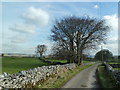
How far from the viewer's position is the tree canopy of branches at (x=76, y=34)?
29.1 meters

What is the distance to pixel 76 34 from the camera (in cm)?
2989

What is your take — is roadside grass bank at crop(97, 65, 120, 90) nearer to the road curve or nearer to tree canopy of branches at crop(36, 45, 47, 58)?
the road curve

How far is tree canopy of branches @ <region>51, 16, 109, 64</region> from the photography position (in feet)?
95.3

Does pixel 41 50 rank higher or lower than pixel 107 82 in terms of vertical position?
higher

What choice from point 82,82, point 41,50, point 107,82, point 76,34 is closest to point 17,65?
point 76,34

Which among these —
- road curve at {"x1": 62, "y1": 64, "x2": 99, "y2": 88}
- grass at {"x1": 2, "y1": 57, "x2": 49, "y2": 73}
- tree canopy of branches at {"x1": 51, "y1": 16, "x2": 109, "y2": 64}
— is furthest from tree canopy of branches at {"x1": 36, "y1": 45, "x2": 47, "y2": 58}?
road curve at {"x1": 62, "y1": 64, "x2": 99, "y2": 88}

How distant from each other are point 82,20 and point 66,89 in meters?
23.0

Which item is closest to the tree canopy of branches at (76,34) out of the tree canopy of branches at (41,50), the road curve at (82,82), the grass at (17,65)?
the grass at (17,65)

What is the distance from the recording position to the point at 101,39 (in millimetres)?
29953

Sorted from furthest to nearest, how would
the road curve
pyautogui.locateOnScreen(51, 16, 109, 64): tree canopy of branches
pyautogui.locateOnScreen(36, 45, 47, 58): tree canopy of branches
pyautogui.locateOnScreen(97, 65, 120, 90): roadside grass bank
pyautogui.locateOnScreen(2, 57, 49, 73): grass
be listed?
pyautogui.locateOnScreen(36, 45, 47, 58): tree canopy of branches, pyautogui.locateOnScreen(51, 16, 109, 64): tree canopy of branches, pyautogui.locateOnScreen(2, 57, 49, 73): grass, the road curve, pyautogui.locateOnScreen(97, 65, 120, 90): roadside grass bank

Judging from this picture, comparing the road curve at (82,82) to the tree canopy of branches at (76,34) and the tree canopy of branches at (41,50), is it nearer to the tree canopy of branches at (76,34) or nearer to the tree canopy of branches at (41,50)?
the tree canopy of branches at (76,34)

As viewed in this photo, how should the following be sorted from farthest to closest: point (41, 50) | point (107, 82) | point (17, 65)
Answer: point (41, 50), point (17, 65), point (107, 82)

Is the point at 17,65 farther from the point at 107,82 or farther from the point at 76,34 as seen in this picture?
the point at 107,82

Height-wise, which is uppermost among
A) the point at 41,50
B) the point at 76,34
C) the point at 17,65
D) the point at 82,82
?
the point at 76,34
